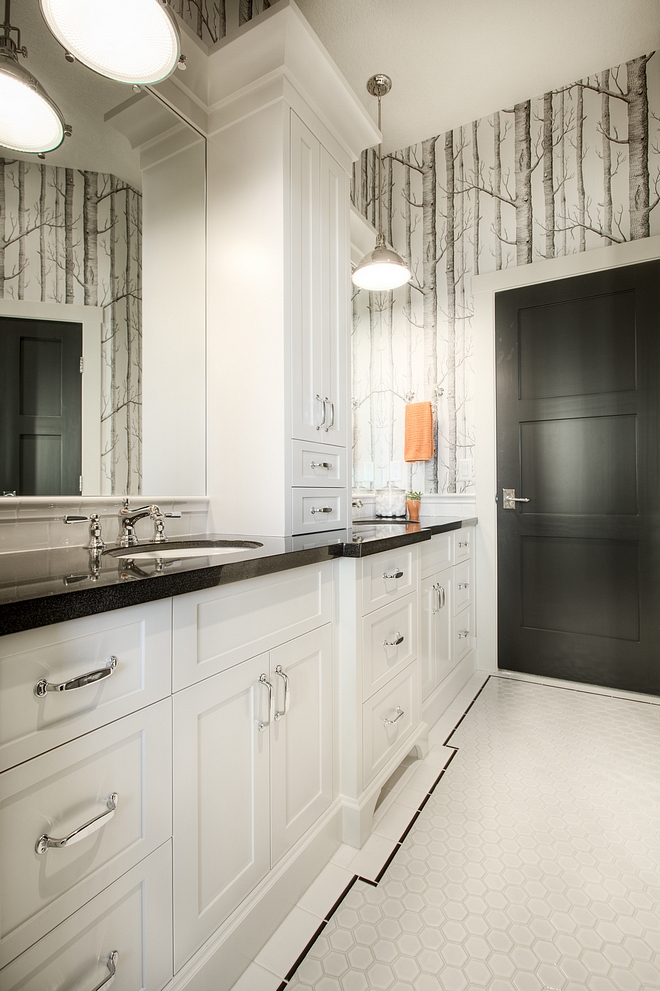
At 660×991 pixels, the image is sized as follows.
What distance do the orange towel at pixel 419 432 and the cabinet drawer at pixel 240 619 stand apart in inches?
69.5

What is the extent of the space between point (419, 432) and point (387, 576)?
1564mm

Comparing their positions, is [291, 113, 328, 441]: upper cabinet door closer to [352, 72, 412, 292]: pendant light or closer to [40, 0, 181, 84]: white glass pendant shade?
[352, 72, 412, 292]: pendant light

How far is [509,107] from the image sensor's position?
9.14 feet

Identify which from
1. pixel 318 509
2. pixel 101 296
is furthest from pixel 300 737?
pixel 101 296

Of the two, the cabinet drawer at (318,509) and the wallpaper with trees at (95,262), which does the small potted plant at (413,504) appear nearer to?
the cabinet drawer at (318,509)

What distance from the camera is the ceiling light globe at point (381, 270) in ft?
6.92

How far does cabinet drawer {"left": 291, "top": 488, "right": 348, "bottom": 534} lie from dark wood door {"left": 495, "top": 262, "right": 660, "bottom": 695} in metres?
1.30

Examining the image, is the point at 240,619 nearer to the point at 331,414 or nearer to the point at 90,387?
the point at 90,387

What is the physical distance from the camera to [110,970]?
27.8 inches

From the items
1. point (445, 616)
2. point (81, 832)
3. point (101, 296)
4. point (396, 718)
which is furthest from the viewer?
point (445, 616)

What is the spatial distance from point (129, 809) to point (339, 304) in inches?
67.9

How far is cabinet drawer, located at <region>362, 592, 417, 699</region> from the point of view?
143 centimetres

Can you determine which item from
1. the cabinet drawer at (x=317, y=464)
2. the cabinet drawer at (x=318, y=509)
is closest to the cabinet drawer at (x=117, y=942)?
the cabinet drawer at (x=318, y=509)

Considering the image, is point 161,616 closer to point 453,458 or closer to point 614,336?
point 453,458
